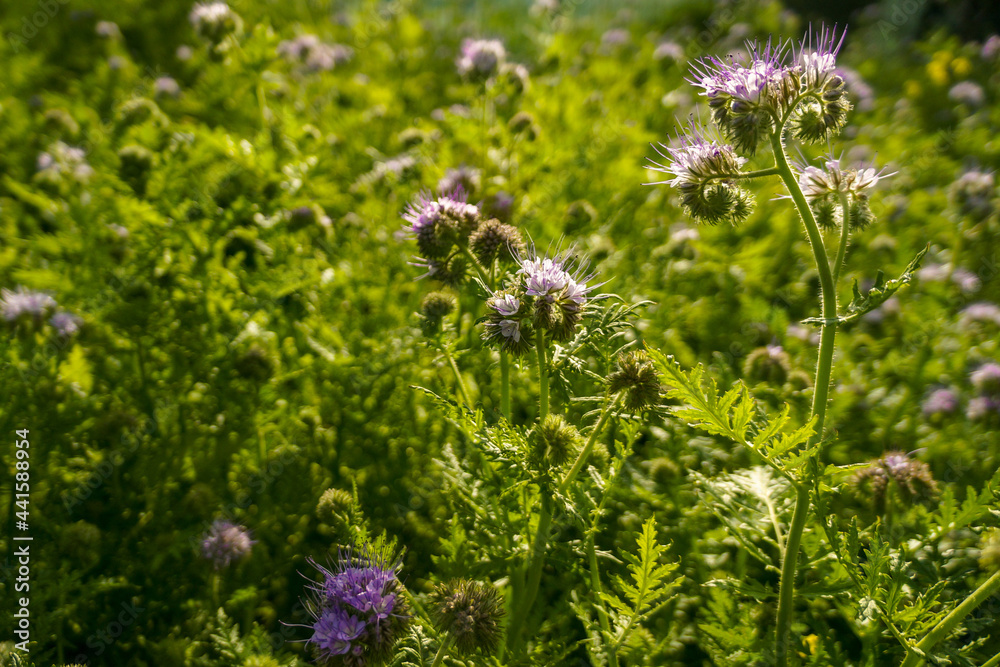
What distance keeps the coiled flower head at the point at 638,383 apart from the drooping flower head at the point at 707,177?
436mm

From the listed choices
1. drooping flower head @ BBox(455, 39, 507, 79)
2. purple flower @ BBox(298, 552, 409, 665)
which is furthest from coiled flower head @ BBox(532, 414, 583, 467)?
drooping flower head @ BBox(455, 39, 507, 79)

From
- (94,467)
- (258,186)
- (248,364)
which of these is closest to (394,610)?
(248,364)

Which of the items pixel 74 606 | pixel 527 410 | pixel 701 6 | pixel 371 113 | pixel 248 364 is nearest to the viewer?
pixel 74 606

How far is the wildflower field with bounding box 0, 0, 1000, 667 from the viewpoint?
5.90 ft

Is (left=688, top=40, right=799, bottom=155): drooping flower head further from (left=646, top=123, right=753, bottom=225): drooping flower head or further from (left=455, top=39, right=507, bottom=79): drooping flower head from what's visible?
(left=455, top=39, right=507, bottom=79): drooping flower head

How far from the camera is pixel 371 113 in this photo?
217 inches

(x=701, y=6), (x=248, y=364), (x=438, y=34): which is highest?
(x=701, y=6)

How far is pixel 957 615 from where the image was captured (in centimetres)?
164

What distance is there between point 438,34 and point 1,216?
6.31m

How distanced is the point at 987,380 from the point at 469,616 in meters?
3.07

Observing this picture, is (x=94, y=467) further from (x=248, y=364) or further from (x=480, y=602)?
(x=480, y=602)

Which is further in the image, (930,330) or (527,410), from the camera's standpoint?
(930,330)

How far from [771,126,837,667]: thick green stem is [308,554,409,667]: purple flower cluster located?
107cm

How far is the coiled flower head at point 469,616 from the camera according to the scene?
1.72 meters
